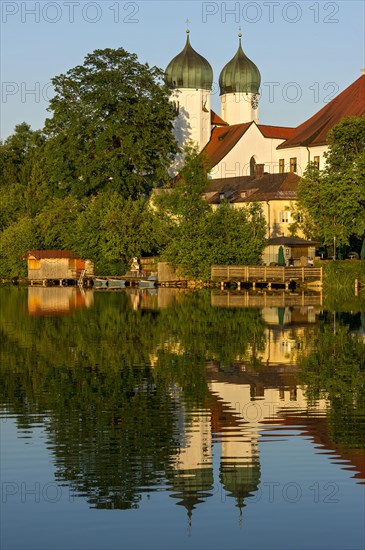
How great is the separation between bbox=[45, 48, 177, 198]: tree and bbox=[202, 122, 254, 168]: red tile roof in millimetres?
19960

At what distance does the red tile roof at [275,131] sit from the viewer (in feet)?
360

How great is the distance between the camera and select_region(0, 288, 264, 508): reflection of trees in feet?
47.7

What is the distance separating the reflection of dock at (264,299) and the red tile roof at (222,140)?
42.4m

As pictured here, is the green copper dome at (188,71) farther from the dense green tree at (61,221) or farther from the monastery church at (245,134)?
the dense green tree at (61,221)

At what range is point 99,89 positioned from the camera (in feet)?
272

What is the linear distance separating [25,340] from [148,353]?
5.44 m

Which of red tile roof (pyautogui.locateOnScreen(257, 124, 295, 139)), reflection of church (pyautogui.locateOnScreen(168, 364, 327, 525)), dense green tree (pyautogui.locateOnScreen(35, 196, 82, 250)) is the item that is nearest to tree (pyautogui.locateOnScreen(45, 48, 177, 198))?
dense green tree (pyautogui.locateOnScreen(35, 196, 82, 250))

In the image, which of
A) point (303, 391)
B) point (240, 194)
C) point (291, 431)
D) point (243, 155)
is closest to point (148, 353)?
point (303, 391)

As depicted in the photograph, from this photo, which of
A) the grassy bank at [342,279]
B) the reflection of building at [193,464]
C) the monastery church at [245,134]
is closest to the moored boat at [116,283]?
the monastery church at [245,134]

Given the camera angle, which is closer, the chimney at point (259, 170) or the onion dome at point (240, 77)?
the chimney at point (259, 170)

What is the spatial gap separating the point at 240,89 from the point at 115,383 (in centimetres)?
9751

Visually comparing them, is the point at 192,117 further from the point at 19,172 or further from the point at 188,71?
the point at 19,172

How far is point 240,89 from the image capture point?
118 metres

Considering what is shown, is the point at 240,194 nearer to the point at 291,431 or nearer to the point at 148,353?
the point at 148,353
